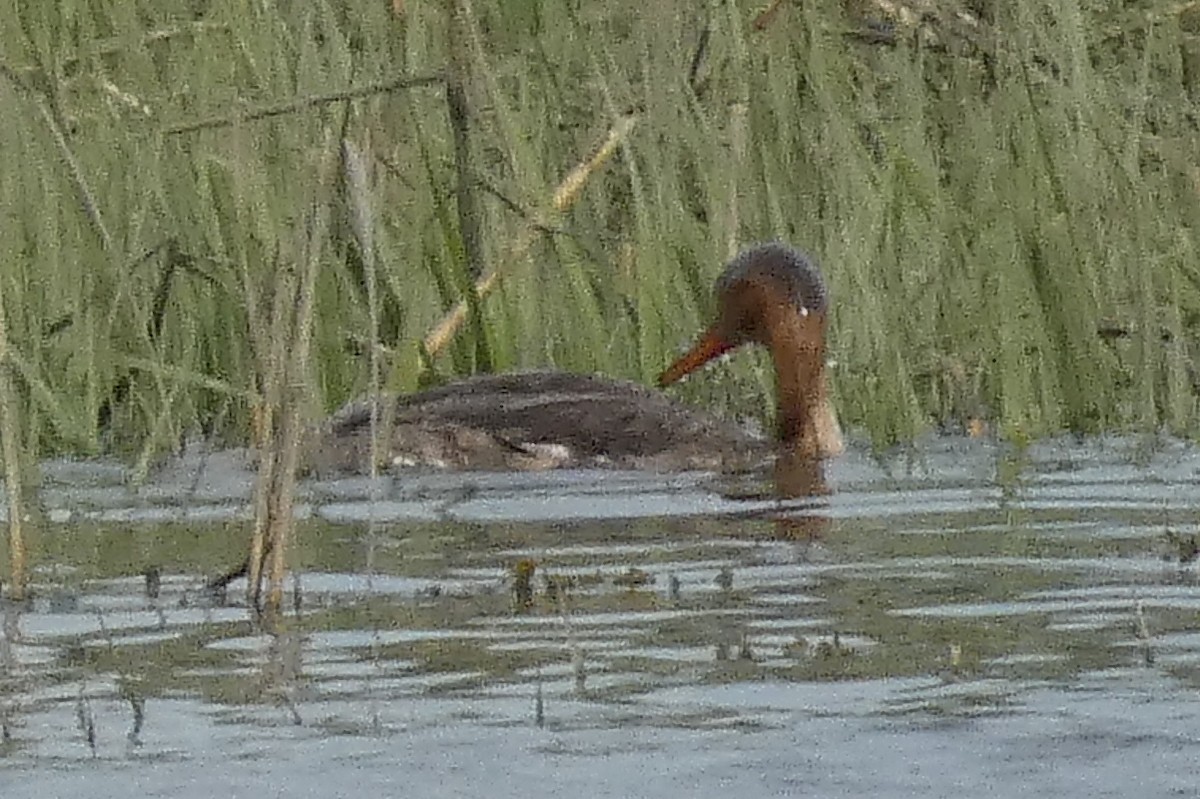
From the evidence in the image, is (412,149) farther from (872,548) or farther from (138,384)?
(872,548)

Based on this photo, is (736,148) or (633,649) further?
(736,148)

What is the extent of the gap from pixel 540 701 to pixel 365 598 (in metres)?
1.09

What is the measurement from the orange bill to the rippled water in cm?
133

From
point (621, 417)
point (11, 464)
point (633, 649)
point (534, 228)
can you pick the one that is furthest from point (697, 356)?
point (633, 649)

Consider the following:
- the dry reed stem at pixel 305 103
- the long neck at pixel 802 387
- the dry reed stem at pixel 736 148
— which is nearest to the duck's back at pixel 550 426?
the long neck at pixel 802 387

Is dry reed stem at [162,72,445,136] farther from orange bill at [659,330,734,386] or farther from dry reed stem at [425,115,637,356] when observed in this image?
orange bill at [659,330,734,386]

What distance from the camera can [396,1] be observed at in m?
8.41

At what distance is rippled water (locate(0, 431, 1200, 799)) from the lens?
13.7 feet

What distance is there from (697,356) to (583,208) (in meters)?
0.49

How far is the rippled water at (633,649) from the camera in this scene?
13.7 ft

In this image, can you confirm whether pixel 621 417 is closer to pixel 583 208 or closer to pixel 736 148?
pixel 736 148

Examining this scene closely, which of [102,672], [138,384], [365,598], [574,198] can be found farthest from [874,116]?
[102,672]

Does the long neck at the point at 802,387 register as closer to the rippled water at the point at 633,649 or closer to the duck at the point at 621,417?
the duck at the point at 621,417

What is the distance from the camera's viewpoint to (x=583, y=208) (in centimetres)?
865
